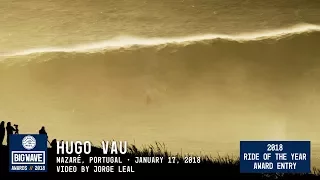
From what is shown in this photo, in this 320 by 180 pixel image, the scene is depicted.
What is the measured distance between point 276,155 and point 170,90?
0.62 metres

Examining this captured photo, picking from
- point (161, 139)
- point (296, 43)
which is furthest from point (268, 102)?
point (161, 139)

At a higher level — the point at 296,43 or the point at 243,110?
the point at 296,43

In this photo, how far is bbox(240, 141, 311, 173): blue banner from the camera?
8.45 feet

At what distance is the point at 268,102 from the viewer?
259cm

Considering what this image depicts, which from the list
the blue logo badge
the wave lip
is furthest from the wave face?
the blue logo badge

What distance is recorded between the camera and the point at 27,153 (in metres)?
2.55

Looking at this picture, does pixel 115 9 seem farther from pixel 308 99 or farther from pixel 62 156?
pixel 308 99

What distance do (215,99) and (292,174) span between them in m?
0.54

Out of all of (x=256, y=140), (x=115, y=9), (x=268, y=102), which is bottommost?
(x=256, y=140)

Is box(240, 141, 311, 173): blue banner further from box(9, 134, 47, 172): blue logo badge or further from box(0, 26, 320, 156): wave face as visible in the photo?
box(9, 134, 47, 172): blue logo badge

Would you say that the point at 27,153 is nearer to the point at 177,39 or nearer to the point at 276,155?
the point at 177,39

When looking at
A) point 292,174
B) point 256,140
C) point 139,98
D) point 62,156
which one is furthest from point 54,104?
point 292,174

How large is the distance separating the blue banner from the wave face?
0.14 feet

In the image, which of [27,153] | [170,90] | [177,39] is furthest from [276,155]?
[27,153]
